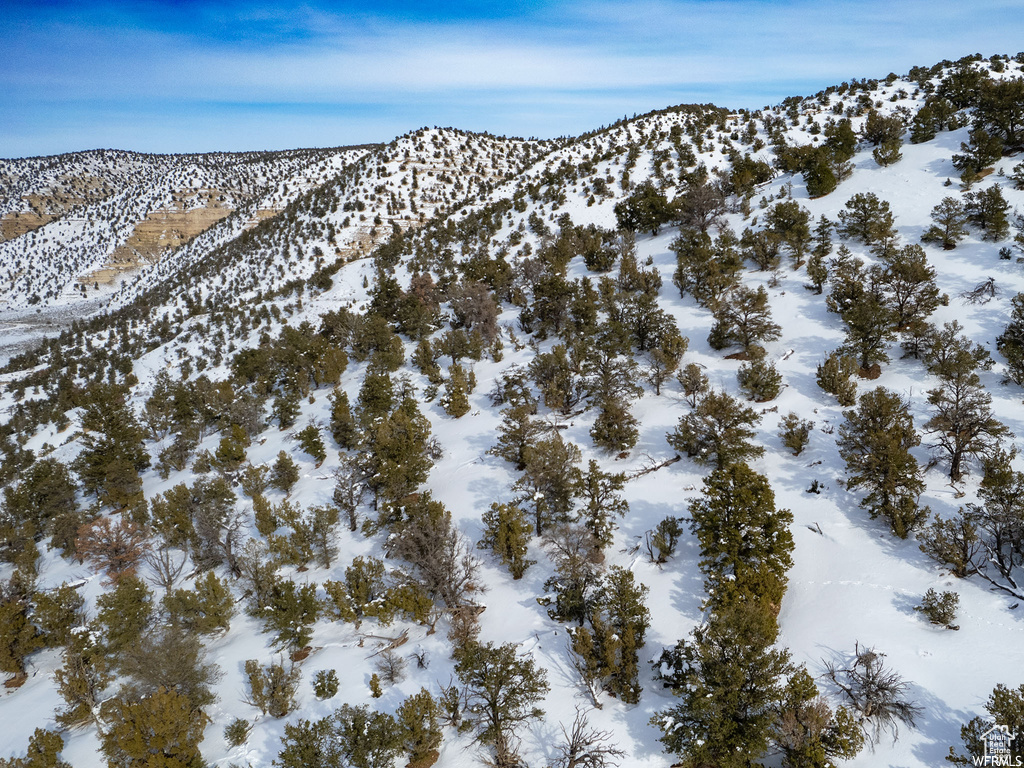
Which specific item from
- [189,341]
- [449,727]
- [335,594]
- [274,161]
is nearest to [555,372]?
[335,594]

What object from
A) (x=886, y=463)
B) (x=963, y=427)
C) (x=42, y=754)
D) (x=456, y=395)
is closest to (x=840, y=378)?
(x=963, y=427)

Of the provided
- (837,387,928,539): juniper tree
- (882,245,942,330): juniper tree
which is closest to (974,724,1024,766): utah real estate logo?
(837,387,928,539): juniper tree

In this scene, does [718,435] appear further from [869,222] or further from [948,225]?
[869,222]

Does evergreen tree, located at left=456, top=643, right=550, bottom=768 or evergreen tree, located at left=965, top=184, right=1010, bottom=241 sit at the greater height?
evergreen tree, located at left=965, top=184, right=1010, bottom=241

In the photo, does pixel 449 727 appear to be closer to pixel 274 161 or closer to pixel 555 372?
pixel 555 372

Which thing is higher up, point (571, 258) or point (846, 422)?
point (571, 258)

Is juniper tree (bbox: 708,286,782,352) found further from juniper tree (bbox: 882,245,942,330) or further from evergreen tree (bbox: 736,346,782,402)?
juniper tree (bbox: 882,245,942,330)
